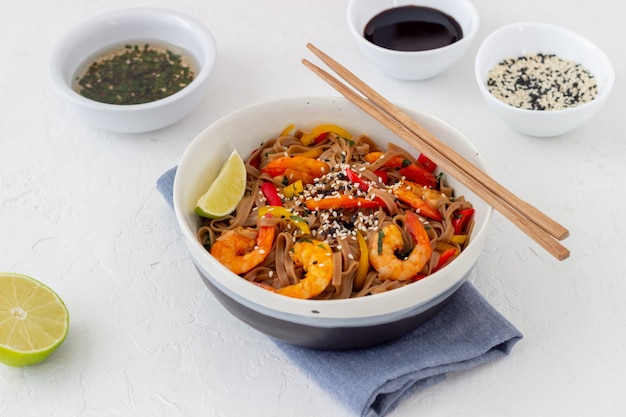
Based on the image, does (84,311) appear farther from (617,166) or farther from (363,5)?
(617,166)

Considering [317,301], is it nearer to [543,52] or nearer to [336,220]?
[336,220]

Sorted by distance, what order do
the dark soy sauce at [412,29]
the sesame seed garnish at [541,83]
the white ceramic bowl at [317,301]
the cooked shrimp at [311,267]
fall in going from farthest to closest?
the dark soy sauce at [412,29] < the sesame seed garnish at [541,83] < the cooked shrimp at [311,267] < the white ceramic bowl at [317,301]

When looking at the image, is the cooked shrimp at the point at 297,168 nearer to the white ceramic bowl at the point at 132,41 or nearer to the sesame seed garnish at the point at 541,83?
the white ceramic bowl at the point at 132,41

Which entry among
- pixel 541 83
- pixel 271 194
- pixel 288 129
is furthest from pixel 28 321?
pixel 541 83

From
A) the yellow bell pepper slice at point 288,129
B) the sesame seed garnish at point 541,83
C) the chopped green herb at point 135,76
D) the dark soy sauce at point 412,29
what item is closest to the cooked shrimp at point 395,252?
the yellow bell pepper slice at point 288,129

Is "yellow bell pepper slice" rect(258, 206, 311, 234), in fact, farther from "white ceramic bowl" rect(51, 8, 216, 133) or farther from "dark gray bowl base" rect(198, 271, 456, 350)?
"white ceramic bowl" rect(51, 8, 216, 133)

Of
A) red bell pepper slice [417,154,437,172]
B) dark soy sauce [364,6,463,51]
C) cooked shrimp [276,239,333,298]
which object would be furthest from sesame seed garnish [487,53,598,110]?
cooked shrimp [276,239,333,298]

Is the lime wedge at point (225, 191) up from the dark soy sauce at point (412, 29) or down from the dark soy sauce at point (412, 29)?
up

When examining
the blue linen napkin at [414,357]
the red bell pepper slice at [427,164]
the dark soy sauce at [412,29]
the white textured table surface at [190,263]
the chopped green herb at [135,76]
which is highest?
the red bell pepper slice at [427,164]
